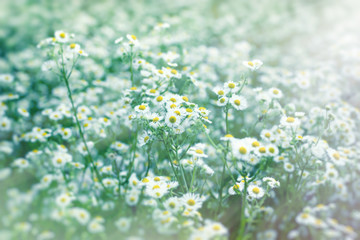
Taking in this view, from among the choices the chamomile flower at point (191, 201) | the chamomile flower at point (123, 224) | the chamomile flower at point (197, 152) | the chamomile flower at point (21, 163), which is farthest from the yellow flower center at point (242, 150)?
the chamomile flower at point (21, 163)

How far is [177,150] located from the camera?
1.85 meters

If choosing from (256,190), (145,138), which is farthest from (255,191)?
(145,138)

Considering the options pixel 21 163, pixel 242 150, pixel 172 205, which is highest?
pixel 21 163

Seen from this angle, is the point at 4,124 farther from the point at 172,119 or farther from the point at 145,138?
the point at 172,119

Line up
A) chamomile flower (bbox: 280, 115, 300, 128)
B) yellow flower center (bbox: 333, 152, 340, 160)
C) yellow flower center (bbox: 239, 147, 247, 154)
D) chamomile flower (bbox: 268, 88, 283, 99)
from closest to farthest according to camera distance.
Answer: yellow flower center (bbox: 239, 147, 247, 154)
chamomile flower (bbox: 280, 115, 300, 128)
yellow flower center (bbox: 333, 152, 340, 160)
chamomile flower (bbox: 268, 88, 283, 99)

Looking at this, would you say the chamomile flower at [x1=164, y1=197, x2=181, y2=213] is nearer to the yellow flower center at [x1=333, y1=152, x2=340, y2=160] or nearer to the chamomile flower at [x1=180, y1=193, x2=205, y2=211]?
the chamomile flower at [x1=180, y1=193, x2=205, y2=211]

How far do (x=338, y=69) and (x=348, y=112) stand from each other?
129 cm

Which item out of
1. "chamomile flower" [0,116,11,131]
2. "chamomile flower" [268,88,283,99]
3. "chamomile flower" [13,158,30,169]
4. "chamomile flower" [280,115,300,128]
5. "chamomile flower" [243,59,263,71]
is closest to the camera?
"chamomile flower" [280,115,300,128]

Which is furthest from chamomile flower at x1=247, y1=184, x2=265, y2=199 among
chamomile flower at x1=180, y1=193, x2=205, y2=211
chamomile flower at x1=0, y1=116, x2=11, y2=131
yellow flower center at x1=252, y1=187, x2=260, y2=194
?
chamomile flower at x1=0, y1=116, x2=11, y2=131

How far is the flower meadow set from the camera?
184cm

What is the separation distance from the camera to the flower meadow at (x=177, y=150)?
184cm

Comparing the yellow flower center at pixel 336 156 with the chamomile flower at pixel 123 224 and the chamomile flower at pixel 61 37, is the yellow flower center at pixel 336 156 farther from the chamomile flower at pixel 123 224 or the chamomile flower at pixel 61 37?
the chamomile flower at pixel 61 37

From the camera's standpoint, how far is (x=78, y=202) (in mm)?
2205

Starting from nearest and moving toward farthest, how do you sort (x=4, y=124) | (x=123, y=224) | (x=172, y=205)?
(x=172, y=205) < (x=123, y=224) < (x=4, y=124)
